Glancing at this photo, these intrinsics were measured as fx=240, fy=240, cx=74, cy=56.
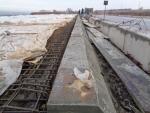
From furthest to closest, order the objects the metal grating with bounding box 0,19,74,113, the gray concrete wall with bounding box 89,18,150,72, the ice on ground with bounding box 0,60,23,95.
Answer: the gray concrete wall with bounding box 89,18,150,72 → the ice on ground with bounding box 0,60,23,95 → the metal grating with bounding box 0,19,74,113

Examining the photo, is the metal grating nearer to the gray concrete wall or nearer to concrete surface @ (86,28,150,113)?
concrete surface @ (86,28,150,113)

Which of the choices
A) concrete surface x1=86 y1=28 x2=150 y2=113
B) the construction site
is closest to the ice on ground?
the construction site

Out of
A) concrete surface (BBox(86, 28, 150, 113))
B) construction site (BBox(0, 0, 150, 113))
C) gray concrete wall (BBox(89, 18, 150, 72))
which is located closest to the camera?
construction site (BBox(0, 0, 150, 113))

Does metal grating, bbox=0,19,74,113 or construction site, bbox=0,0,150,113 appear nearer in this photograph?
construction site, bbox=0,0,150,113

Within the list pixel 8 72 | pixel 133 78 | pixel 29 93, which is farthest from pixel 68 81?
pixel 133 78

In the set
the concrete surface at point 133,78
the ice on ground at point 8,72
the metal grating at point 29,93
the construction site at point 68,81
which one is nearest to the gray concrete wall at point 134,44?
the construction site at point 68,81

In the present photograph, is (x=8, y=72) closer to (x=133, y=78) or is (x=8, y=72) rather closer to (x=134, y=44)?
(x=133, y=78)

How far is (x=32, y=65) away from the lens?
12.4 ft

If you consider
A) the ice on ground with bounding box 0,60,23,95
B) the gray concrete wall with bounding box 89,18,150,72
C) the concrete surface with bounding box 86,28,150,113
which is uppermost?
the ice on ground with bounding box 0,60,23,95

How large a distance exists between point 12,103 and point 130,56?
673 cm

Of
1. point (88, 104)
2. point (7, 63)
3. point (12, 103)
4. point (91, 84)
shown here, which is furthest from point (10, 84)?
point (88, 104)

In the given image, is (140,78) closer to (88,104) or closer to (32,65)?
(32,65)

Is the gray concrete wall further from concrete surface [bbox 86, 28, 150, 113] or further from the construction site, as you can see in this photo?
concrete surface [bbox 86, 28, 150, 113]

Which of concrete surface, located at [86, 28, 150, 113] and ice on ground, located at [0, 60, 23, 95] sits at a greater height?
ice on ground, located at [0, 60, 23, 95]
